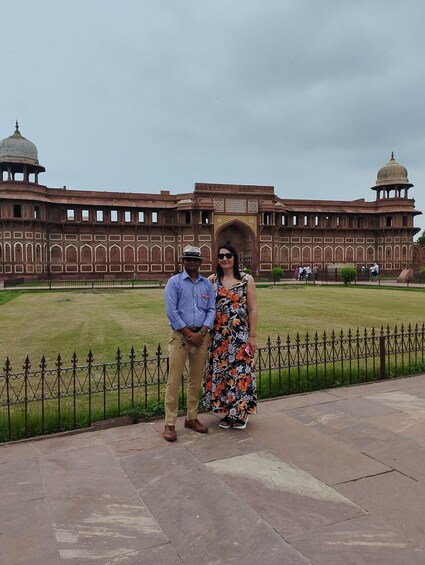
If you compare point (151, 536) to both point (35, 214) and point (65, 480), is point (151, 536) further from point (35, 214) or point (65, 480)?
point (35, 214)

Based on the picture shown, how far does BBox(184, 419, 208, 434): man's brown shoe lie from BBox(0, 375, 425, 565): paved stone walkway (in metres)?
0.07

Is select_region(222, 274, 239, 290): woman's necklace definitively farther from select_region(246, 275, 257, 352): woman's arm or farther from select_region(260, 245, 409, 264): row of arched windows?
select_region(260, 245, 409, 264): row of arched windows

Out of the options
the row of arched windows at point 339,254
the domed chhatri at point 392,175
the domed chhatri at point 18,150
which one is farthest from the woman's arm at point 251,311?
the domed chhatri at point 392,175

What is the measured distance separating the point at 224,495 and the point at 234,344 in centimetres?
146

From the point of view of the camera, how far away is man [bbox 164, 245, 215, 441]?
3848mm

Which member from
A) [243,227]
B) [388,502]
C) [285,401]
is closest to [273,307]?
[285,401]

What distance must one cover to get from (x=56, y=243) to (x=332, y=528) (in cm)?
3817

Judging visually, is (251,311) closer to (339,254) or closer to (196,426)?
(196,426)

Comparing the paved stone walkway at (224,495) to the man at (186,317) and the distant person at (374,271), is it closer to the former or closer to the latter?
the man at (186,317)

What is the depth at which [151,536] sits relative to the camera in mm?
2410

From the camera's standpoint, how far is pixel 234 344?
13.3 feet

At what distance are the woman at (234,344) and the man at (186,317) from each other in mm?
165

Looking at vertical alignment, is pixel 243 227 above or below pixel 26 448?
above

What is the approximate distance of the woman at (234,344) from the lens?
404 cm
